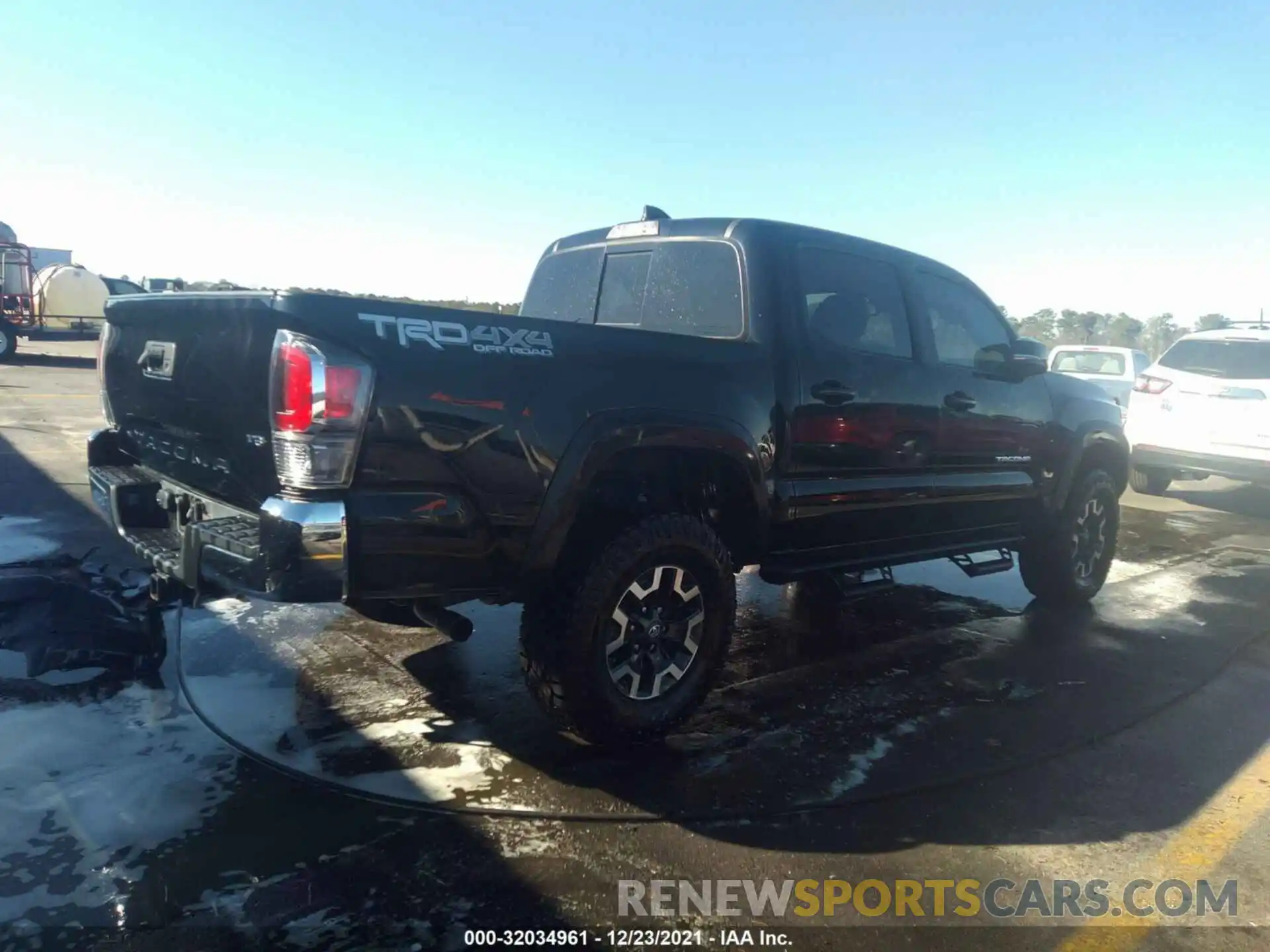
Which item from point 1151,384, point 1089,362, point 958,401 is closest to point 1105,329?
point 1089,362

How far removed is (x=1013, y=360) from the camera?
4992 millimetres

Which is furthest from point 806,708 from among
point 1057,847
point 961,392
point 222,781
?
point 222,781

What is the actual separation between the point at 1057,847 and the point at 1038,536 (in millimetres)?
3085

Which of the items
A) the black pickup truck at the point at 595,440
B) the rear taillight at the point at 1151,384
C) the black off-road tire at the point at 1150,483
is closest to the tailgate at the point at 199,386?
the black pickup truck at the point at 595,440

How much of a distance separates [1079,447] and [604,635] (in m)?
3.82

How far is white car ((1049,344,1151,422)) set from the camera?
1491 cm

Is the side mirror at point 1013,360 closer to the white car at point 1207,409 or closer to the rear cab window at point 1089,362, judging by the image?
the white car at point 1207,409

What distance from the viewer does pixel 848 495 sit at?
426cm

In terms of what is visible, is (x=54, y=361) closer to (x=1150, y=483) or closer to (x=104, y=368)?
(x=104, y=368)

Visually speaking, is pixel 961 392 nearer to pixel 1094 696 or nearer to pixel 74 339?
pixel 1094 696

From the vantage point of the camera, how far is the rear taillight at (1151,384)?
984 centimetres

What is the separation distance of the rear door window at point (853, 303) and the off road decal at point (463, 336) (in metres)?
1.49

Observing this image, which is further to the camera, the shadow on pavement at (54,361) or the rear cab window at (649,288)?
the shadow on pavement at (54,361)

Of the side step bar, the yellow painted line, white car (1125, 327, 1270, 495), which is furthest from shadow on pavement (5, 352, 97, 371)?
the yellow painted line
